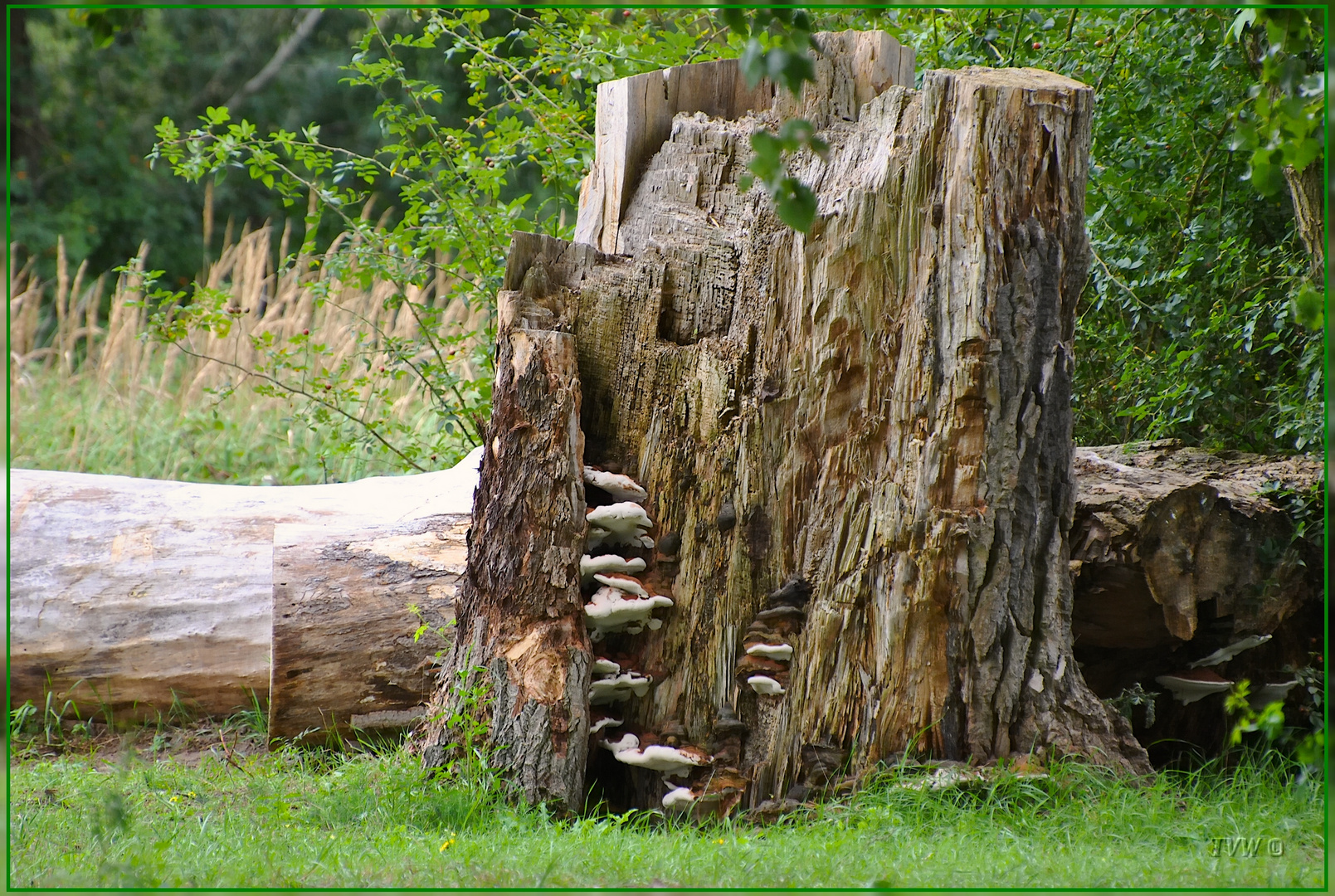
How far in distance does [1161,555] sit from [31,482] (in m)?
4.79

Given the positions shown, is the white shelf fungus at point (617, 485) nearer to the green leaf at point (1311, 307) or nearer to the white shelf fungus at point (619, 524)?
the white shelf fungus at point (619, 524)

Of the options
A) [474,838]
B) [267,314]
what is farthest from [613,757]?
[267,314]

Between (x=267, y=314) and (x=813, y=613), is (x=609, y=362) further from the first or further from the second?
(x=267, y=314)

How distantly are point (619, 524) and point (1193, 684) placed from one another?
2.24 meters

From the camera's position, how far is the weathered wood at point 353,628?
4074mm

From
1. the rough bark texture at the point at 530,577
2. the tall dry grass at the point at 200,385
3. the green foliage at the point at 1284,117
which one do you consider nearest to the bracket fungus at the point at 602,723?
the rough bark texture at the point at 530,577

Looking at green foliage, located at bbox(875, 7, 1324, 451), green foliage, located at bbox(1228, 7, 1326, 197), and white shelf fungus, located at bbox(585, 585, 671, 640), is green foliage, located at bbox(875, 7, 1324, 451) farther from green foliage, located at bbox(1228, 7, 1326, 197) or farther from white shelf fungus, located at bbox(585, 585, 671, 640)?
white shelf fungus, located at bbox(585, 585, 671, 640)

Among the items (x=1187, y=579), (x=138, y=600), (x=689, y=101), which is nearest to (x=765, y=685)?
(x=1187, y=579)

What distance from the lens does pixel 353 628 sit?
4160mm

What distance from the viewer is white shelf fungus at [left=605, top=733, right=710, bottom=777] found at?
3203 millimetres

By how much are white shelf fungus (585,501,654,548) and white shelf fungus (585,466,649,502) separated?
0.05 m

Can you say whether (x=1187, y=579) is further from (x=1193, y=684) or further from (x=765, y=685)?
(x=765, y=685)

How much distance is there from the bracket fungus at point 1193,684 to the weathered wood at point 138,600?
3.00 m

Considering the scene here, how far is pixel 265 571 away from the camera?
4.43 meters
